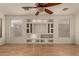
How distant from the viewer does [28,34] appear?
352 inches

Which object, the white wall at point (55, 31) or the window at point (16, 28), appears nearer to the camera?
the white wall at point (55, 31)

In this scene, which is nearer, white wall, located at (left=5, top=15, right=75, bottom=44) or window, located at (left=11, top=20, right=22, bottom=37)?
white wall, located at (left=5, top=15, right=75, bottom=44)

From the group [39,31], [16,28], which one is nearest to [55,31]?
[39,31]

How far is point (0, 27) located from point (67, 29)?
4165 millimetres

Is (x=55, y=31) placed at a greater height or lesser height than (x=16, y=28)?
lesser

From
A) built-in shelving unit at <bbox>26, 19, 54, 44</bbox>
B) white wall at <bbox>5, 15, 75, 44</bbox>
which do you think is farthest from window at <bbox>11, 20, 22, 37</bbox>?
built-in shelving unit at <bbox>26, 19, 54, 44</bbox>

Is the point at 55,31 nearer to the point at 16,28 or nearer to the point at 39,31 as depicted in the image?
the point at 39,31

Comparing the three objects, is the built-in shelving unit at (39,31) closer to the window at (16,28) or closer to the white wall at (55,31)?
the white wall at (55,31)

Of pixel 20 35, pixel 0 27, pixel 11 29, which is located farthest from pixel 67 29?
pixel 0 27

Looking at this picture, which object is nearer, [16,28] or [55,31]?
[55,31]

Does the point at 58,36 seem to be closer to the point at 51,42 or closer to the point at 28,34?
the point at 51,42

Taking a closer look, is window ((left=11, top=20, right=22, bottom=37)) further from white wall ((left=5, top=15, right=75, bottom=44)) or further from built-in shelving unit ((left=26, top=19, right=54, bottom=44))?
built-in shelving unit ((left=26, top=19, right=54, bottom=44))

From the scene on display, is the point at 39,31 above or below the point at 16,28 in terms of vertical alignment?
below

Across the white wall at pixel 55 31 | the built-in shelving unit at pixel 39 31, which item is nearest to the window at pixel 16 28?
the white wall at pixel 55 31
